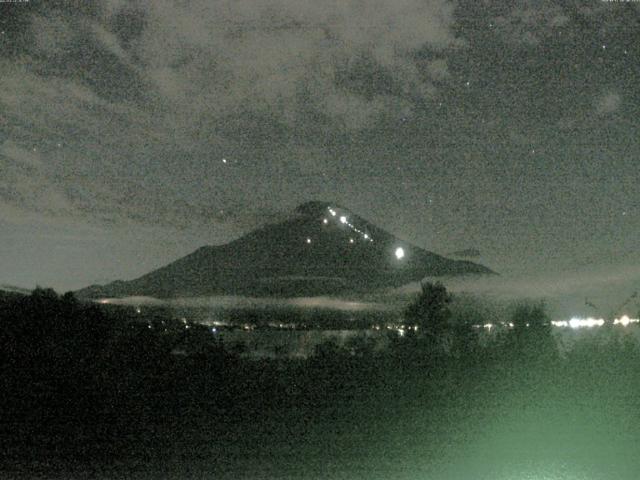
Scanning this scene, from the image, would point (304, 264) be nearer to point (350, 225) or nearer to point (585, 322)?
Answer: point (350, 225)

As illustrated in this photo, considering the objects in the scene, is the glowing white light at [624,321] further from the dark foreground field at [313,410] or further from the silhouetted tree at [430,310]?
the silhouetted tree at [430,310]

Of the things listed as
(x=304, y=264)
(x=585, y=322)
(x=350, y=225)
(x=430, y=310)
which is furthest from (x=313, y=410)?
(x=304, y=264)

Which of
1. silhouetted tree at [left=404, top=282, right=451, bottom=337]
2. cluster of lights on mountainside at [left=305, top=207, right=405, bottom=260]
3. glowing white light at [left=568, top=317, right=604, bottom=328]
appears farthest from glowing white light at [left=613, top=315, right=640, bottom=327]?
cluster of lights on mountainside at [left=305, top=207, right=405, bottom=260]

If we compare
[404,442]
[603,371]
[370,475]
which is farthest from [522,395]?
[370,475]

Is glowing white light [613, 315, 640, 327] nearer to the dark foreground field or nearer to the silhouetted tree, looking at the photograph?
the dark foreground field

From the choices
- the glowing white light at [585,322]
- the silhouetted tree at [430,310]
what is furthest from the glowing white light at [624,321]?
the silhouetted tree at [430,310]

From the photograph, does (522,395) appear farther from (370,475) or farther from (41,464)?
(41,464)
